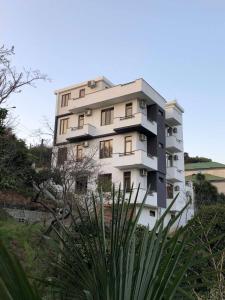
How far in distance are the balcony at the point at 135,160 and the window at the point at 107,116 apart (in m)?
3.10

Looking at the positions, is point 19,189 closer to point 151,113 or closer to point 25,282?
point 151,113

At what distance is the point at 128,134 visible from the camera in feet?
91.5

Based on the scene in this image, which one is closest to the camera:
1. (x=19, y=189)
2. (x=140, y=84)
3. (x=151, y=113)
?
(x=19, y=189)

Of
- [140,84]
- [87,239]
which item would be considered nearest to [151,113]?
[140,84]

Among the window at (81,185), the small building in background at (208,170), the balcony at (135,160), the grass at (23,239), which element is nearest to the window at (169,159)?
the balcony at (135,160)

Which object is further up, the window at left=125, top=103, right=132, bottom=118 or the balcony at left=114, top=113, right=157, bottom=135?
the window at left=125, top=103, right=132, bottom=118

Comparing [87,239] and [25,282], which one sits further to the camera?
[87,239]

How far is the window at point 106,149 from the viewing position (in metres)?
28.3

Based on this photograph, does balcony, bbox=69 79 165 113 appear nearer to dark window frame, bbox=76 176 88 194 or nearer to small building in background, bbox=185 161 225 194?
dark window frame, bbox=76 176 88 194

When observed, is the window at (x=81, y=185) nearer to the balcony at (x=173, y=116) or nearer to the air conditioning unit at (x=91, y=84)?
the air conditioning unit at (x=91, y=84)

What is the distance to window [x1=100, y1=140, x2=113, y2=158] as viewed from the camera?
28344mm

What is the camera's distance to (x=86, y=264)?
2.12 metres

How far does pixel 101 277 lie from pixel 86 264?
0.28 metres

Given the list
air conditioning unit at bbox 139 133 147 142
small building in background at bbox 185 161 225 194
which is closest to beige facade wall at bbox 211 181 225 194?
small building in background at bbox 185 161 225 194
